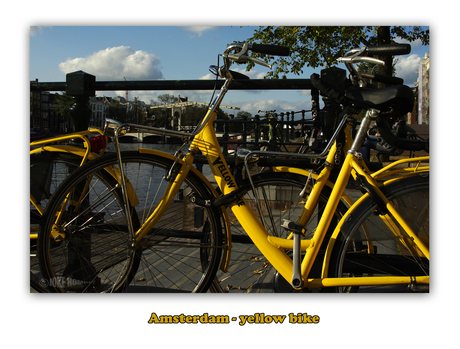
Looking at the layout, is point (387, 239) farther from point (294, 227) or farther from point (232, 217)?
point (232, 217)

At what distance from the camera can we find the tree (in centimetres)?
298

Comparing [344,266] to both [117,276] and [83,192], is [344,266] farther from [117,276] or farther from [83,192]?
[83,192]

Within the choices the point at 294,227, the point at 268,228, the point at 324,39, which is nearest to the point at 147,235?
the point at 268,228

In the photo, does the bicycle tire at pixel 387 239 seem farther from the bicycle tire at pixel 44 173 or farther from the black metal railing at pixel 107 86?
the bicycle tire at pixel 44 173

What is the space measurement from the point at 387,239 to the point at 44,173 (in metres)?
2.12

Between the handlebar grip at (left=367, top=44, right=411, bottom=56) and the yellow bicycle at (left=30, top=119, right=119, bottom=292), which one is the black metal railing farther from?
the handlebar grip at (left=367, top=44, right=411, bottom=56)

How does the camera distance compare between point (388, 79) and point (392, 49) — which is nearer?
point (392, 49)

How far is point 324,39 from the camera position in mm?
4137

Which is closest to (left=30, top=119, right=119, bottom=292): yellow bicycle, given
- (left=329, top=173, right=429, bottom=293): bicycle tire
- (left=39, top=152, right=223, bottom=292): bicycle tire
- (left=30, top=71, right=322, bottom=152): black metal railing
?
(left=39, top=152, right=223, bottom=292): bicycle tire

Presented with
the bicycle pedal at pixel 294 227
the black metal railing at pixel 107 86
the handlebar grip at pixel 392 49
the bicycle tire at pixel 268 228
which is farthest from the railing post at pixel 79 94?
the handlebar grip at pixel 392 49

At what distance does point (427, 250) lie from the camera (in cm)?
183

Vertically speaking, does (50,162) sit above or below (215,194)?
above

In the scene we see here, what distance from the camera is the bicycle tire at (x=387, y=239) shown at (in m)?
1.79
